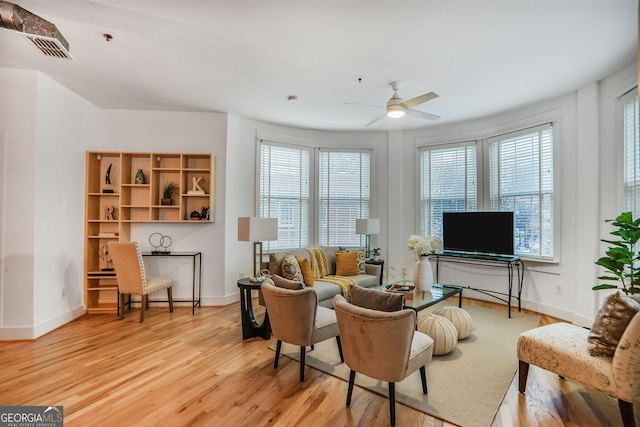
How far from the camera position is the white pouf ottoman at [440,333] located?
9.98ft

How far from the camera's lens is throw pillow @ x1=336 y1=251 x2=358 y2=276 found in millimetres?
5031

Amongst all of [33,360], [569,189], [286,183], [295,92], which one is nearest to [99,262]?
[33,360]

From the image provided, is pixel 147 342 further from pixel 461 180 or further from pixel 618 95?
pixel 618 95

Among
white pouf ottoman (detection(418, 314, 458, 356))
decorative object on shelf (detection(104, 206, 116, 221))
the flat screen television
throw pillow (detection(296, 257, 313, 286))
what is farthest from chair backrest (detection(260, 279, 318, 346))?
the flat screen television

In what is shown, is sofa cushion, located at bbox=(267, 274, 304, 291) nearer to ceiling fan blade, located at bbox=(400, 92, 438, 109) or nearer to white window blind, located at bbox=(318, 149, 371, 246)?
ceiling fan blade, located at bbox=(400, 92, 438, 109)

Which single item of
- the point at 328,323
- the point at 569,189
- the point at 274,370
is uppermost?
the point at 569,189

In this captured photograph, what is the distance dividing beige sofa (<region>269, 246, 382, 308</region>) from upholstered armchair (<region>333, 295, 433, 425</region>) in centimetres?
125

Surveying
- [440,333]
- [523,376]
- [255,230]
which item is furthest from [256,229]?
[523,376]

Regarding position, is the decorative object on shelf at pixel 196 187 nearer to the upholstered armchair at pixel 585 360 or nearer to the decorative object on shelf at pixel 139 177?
the decorative object on shelf at pixel 139 177

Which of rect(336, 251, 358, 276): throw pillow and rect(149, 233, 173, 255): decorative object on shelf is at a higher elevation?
rect(149, 233, 173, 255): decorative object on shelf

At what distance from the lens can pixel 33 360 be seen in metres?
2.98

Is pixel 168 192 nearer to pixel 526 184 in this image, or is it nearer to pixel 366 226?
pixel 366 226

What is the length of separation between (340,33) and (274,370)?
9.87 feet

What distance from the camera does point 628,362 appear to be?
1938 mm
